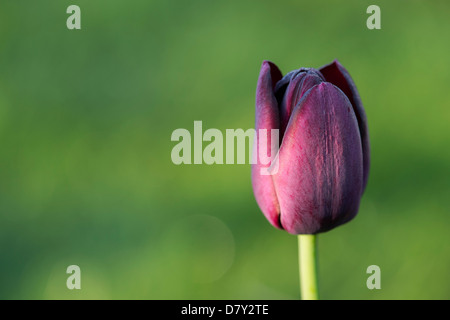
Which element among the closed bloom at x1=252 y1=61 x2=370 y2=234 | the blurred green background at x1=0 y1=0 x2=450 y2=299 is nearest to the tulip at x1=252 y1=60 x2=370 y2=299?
the closed bloom at x1=252 y1=61 x2=370 y2=234

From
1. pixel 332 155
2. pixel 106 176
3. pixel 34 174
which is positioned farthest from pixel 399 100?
pixel 332 155

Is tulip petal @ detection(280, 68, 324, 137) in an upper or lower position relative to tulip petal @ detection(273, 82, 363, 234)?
upper

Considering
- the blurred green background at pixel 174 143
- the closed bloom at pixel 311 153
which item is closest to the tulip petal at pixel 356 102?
the closed bloom at pixel 311 153

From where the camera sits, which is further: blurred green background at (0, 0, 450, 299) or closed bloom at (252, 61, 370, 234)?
blurred green background at (0, 0, 450, 299)

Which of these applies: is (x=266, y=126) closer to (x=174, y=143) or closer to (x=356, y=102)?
(x=356, y=102)

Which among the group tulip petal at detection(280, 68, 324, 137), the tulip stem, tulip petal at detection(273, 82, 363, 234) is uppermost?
tulip petal at detection(280, 68, 324, 137)

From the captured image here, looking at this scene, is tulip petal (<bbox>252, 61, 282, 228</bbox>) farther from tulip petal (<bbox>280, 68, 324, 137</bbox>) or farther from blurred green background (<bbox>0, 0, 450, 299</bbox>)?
blurred green background (<bbox>0, 0, 450, 299</bbox>)
